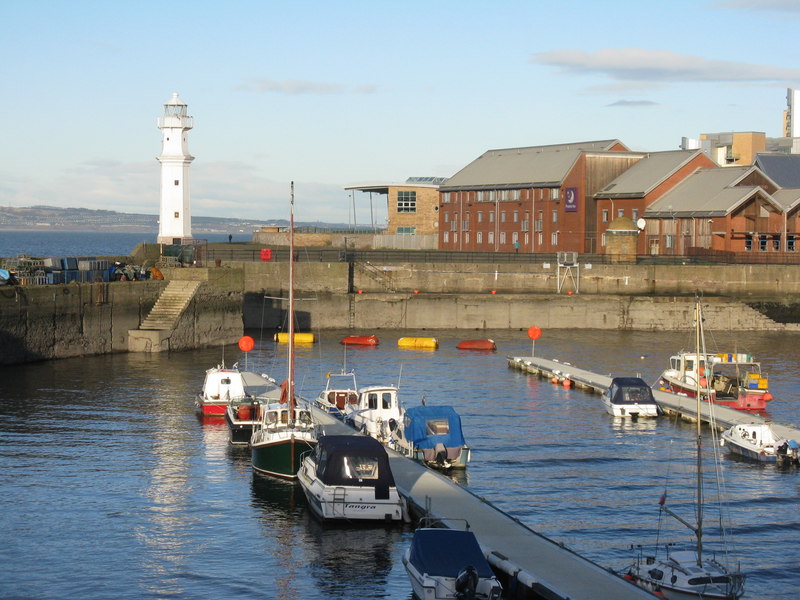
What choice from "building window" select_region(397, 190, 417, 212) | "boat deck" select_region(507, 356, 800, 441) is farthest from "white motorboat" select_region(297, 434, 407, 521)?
"building window" select_region(397, 190, 417, 212)

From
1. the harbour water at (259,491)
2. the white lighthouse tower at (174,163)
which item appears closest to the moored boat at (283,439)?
the harbour water at (259,491)

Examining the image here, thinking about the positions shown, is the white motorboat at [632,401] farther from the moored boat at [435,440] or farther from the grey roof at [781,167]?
the grey roof at [781,167]

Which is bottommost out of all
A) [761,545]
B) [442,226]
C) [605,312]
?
[761,545]

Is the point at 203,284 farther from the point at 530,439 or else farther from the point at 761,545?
the point at 761,545

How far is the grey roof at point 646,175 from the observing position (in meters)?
102

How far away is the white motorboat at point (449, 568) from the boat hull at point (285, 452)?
1108 centimetres

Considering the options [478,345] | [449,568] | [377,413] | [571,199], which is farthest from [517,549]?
[571,199]

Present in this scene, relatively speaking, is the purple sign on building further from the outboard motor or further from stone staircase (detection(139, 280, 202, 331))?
the outboard motor

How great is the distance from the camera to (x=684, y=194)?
10056 cm

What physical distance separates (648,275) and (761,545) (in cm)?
5917

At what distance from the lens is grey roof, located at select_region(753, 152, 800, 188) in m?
101

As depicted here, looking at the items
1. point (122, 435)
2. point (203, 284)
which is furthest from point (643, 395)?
point (203, 284)

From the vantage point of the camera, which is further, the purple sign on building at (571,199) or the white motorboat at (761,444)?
the purple sign on building at (571,199)

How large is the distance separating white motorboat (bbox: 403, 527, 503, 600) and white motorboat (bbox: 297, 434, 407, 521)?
18.6 ft
